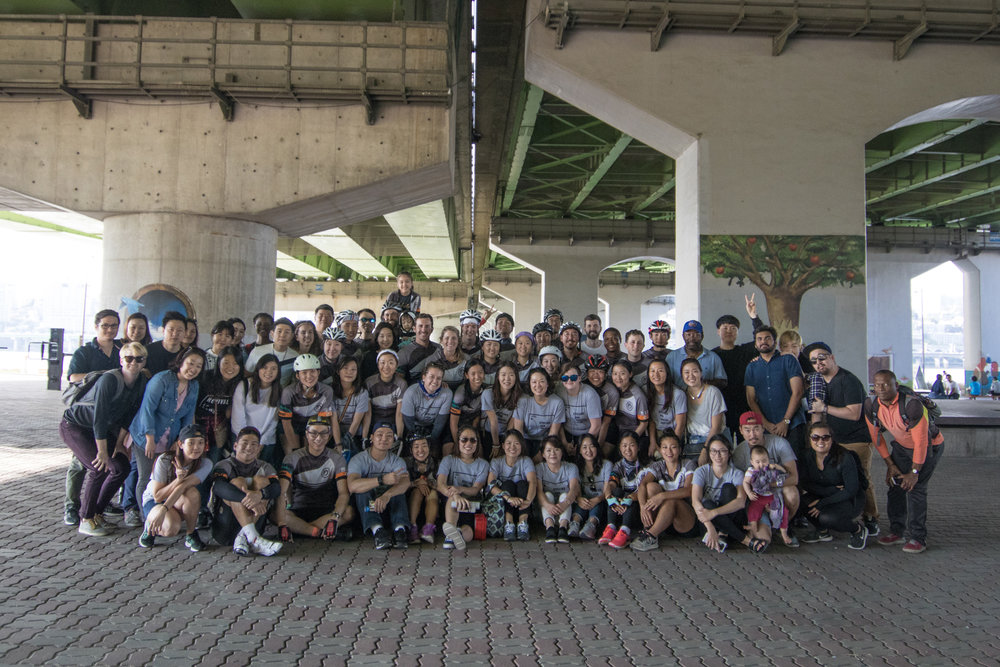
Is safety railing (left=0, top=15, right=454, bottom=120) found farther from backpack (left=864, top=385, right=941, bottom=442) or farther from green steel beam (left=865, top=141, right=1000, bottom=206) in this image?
green steel beam (left=865, top=141, right=1000, bottom=206)

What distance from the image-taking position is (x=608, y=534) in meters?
5.83

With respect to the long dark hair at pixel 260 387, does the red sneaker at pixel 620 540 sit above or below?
below

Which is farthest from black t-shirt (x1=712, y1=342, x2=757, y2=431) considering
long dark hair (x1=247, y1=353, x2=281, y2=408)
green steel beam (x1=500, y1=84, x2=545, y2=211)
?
green steel beam (x1=500, y1=84, x2=545, y2=211)

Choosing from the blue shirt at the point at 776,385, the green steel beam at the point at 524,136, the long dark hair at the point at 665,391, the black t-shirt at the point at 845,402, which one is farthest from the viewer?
the green steel beam at the point at 524,136

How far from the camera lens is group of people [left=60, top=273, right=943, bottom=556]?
5.66 meters

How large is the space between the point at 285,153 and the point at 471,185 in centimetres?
1027

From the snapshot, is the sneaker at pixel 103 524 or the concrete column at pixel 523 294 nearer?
the sneaker at pixel 103 524

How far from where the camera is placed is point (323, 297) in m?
38.0

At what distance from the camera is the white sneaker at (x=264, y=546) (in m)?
5.23

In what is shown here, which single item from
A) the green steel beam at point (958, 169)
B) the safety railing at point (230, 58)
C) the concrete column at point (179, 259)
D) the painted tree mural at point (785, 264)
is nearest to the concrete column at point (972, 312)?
the green steel beam at point (958, 169)

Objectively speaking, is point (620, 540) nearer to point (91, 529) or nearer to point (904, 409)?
point (904, 409)

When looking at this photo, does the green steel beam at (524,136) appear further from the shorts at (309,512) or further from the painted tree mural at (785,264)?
the shorts at (309,512)

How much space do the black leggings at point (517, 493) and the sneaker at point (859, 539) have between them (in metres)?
2.81

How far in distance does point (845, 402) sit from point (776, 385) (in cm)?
62
